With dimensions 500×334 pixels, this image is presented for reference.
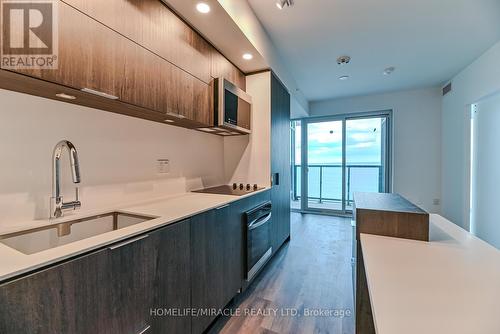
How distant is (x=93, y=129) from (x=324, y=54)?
115 inches

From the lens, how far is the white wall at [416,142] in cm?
431

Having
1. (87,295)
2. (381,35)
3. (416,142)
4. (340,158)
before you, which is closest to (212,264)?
(87,295)

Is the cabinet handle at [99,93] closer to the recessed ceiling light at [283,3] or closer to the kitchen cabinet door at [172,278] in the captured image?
the kitchen cabinet door at [172,278]

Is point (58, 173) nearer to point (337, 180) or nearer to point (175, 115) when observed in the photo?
point (175, 115)

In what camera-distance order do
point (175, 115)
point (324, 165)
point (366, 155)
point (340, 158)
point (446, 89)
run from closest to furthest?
point (175, 115), point (446, 89), point (366, 155), point (340, 158), point (324, 165)

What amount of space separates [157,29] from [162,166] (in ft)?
3.61

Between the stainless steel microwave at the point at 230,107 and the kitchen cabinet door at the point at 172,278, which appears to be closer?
the kitchen cabinet door at the point at 172,278

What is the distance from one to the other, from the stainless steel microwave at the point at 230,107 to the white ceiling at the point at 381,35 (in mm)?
797

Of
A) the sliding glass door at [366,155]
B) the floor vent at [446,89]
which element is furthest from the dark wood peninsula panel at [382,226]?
the floor vent at [446,89]

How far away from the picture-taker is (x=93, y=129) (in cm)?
148

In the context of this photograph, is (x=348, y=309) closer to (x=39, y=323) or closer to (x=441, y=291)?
(x=441, y=291)

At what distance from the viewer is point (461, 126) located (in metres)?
3.56

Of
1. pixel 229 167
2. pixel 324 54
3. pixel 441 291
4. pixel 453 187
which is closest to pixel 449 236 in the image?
pixel 441 291

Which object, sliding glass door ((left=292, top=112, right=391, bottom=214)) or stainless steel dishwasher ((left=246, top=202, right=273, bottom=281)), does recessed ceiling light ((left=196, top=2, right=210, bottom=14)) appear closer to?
stainless steel dishwasher ((left=246, top=202, right=273, bottom=281))
